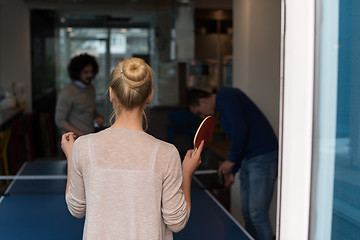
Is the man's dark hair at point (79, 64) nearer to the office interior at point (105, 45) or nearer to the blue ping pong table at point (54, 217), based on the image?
the blue ping pong table at point (54, 217)

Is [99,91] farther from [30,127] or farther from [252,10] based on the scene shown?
[252,10]

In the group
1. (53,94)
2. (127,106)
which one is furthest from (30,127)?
(127,106)

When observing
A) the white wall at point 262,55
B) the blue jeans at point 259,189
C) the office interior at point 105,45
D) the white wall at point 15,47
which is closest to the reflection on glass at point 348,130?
the blue jeans at point 259,189

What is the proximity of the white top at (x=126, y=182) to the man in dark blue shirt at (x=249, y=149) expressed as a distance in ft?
4.88

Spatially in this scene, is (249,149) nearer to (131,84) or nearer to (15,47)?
(131,84)

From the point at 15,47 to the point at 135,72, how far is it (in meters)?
5.84

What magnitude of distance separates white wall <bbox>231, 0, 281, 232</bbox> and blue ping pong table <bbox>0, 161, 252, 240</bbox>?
1052mm

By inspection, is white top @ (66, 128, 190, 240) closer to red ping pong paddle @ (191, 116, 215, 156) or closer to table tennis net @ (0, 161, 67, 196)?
red ping pong paddle @ (191, 116, 215, 156)

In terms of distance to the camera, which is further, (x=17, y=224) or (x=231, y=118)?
(x=231, y=118)

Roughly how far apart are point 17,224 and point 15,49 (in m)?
4.87

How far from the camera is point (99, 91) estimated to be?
671cm

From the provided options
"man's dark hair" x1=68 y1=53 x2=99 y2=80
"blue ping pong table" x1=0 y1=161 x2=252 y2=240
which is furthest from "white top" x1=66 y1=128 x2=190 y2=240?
"man's dark hair" x1=68 y1=53 x2=99 y2=80

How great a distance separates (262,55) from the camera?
395cm

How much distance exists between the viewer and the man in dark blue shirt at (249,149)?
2.91 m
